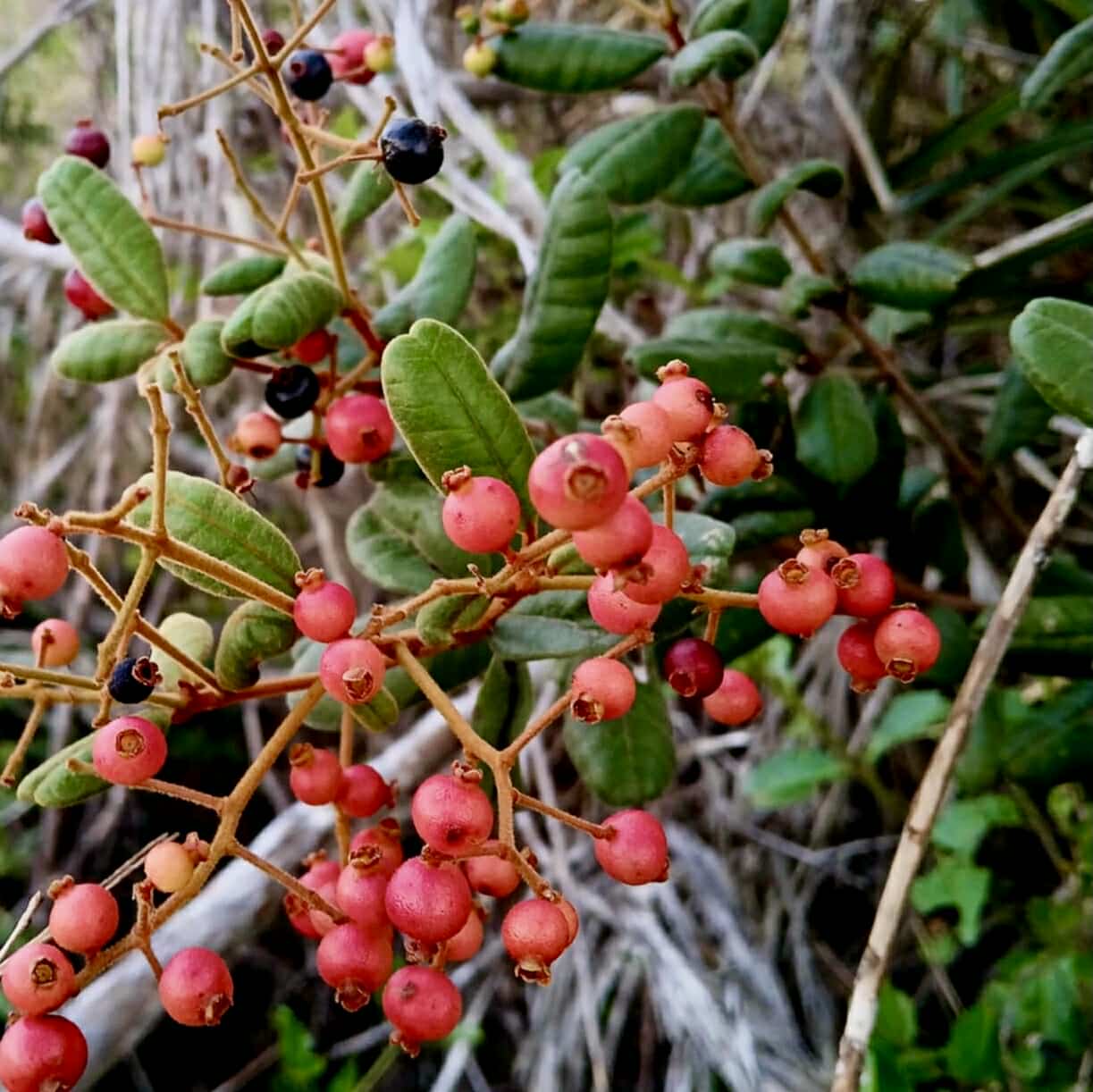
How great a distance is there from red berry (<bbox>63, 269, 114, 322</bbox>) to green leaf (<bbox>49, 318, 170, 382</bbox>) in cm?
10

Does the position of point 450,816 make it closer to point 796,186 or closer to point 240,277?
point 240,277

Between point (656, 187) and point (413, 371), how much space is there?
2.63 feet

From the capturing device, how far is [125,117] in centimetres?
203

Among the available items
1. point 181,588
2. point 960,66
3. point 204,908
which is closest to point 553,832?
point 204,908

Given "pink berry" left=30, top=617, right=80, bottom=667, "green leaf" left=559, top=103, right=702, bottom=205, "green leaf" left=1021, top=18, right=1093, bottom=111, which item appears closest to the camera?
"pink berry" left=30, top=617, right=80, bottom=667

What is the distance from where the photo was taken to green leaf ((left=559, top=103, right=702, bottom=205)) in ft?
4.80

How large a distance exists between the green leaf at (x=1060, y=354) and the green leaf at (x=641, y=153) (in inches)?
25.0

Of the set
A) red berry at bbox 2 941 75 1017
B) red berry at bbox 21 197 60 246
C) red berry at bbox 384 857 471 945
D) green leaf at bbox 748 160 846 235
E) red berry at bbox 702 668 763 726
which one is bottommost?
red berry at bbox 702 668 763 726

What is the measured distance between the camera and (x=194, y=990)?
32.0 inches

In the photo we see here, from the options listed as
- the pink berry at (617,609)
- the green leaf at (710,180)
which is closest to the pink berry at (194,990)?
the pink berry at (617,609)

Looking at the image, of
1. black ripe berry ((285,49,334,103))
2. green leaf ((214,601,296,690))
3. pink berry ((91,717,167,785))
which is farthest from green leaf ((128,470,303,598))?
black ripe berry ((285,49,334,103))

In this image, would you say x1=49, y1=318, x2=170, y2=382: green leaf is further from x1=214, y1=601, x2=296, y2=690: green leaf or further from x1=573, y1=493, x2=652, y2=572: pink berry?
x1=573, y1=493, x2=652, y2=572: pink berry

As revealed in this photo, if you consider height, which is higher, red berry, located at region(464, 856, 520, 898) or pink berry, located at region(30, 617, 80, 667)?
pink berry, located at region(30, 617, 80, 667)

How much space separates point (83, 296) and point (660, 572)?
0.89 meters
